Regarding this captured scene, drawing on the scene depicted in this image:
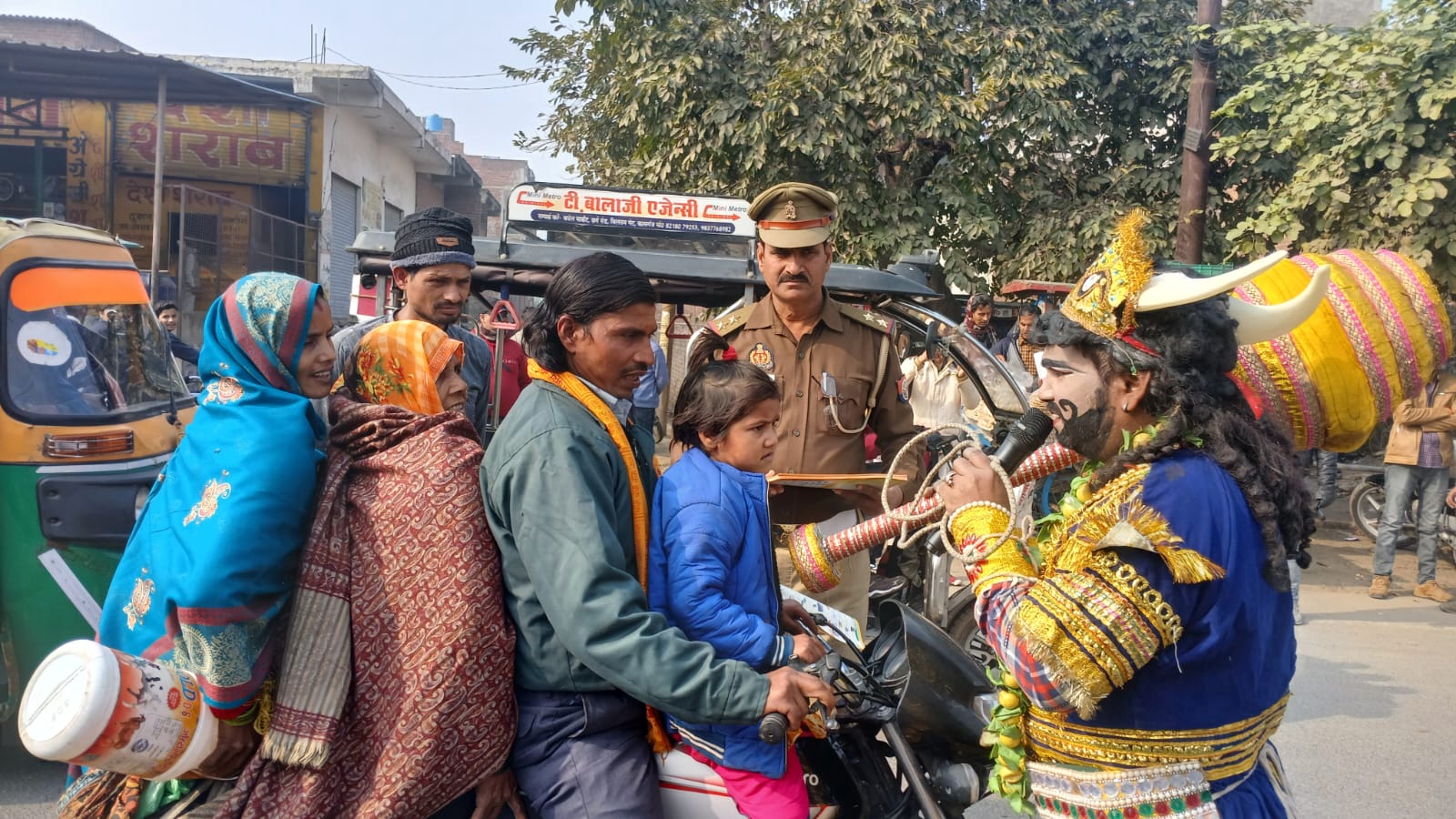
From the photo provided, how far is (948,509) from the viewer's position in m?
2.02

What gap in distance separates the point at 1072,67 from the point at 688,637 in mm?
10900

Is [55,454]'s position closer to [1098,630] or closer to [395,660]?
[395,660]

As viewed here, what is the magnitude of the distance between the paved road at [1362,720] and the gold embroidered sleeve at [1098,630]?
2.73m

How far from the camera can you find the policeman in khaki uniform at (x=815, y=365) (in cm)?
368

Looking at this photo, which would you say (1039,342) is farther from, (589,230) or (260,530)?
(589,230)

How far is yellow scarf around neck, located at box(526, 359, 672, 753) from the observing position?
77.5 inches

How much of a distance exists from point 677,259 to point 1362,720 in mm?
4309

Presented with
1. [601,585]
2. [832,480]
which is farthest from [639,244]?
[601,585]

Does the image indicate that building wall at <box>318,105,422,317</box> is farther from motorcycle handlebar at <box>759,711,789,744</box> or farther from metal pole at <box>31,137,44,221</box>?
motorcycle handlebar at <box>759,711,789,744</box>

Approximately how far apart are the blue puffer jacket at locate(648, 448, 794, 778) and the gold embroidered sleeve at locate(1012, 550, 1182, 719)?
0.53 m

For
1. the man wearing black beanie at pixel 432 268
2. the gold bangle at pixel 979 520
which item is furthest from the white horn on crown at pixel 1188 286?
the man wearing black beanie at pixel 432 268

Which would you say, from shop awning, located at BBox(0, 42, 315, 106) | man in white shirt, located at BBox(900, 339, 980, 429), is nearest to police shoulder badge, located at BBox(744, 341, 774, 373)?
man in white shirt, located at BBox(900, 339, 980, 429)

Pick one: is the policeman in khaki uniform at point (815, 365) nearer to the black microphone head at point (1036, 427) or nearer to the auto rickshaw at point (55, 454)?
the black microphone head at point (1036, 427)

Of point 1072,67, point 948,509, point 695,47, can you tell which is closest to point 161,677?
point 948,509
